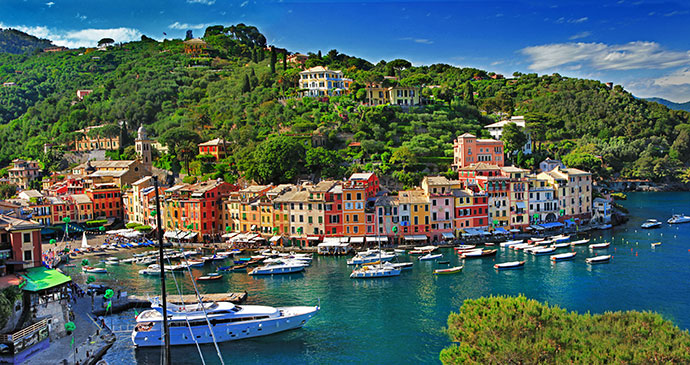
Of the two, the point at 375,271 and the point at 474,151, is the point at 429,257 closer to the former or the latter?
the point at 375,271

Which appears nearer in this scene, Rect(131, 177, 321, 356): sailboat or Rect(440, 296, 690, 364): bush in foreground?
Rect(440, 296, 690, 364): bush in foreground

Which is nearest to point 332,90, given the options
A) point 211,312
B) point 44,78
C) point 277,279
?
point 277,279

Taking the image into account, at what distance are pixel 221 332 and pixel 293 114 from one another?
178 ft

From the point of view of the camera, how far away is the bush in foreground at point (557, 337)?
16.3 m

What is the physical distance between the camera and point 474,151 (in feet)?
215

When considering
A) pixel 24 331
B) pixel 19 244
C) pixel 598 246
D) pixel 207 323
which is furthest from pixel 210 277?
pixel 598 246

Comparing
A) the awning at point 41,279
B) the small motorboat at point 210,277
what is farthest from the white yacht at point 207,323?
the small motorboat at point 210,277

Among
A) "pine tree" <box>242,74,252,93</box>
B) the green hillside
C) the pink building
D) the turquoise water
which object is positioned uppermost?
the green hillside

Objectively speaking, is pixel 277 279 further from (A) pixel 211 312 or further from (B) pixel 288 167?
(B) pixel 288 167

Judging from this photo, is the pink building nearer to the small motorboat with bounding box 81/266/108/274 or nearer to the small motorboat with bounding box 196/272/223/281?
the small motorboat with bounding box 196/272/223/281

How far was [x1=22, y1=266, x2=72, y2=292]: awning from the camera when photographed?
26302mm

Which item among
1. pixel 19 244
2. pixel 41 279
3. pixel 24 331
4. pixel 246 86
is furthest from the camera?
pixel 246 86

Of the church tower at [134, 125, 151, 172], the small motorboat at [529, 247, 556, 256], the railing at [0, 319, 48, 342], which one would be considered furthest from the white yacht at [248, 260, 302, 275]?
the church tower at [134, 125, 151, 172]

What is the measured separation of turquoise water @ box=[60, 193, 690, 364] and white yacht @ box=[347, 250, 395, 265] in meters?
1.04
